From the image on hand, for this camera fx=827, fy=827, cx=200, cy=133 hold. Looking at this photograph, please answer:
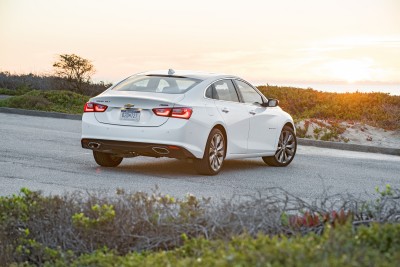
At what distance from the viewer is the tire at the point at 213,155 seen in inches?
494

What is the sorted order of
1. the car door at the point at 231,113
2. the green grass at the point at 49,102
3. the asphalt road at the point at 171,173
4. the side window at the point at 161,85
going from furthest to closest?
the green grass at the point at 49,102 → the car door at the point at 231,113 → the side window at the point at 161,85 → the asphalt road at the point at 171,173

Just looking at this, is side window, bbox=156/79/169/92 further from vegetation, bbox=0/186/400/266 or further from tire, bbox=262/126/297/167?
vegetation, bbox=0/186/400/266

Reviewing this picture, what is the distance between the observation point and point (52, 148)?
52.7ft

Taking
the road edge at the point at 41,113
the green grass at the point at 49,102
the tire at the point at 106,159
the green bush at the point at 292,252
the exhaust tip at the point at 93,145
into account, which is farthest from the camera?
the green grass at the point at 49,102

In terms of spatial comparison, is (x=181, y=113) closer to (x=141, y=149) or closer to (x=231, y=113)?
(x=141, y=149)

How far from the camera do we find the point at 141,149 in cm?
1217

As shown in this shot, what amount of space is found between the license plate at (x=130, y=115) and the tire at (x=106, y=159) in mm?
1248

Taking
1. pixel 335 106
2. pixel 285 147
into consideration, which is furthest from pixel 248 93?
pixel 335 106

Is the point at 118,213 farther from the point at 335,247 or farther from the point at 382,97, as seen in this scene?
the point at 382,97

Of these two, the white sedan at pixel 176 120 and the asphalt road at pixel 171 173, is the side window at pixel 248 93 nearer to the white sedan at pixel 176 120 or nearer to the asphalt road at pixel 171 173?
the white sedan at pixel 176 120

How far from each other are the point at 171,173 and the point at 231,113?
1385mm

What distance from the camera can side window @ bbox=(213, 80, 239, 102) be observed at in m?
13.3

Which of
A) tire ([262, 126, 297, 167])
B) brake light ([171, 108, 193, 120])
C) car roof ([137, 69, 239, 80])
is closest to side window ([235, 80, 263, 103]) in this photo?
car roof ([137, 69, 239, 80])

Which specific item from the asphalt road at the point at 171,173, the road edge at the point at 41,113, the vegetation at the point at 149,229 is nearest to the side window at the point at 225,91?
the asphalt road at the point at 171,173
